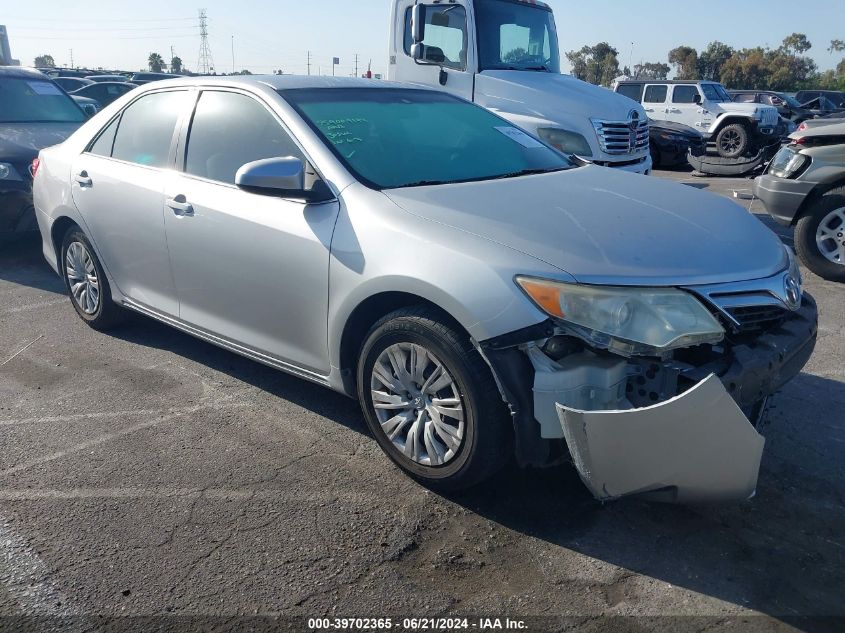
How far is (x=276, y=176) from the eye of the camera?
336cm

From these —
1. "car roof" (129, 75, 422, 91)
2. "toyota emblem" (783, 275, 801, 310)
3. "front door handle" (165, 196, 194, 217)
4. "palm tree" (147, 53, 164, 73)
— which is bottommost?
"palm tree" (147, 53, 164, 73)

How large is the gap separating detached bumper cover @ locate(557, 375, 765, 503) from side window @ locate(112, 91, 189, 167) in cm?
293

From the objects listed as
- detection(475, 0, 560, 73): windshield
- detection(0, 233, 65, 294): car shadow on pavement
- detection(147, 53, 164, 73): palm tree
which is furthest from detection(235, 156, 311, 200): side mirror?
detection(147, 53, 164, 73): palm tree

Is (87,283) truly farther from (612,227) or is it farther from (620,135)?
(620,135)

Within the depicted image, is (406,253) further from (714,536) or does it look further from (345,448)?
(714,536)

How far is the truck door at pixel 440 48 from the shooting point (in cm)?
877

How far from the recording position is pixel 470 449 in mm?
3002

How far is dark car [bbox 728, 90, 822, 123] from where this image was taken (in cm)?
2214

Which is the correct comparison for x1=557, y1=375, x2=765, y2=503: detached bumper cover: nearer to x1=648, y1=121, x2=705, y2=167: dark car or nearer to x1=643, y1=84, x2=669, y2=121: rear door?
x1=648, y1=121, x2=705, y2=167: dark car

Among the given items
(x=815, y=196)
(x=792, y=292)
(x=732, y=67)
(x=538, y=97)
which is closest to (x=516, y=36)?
(x=538, y=97)

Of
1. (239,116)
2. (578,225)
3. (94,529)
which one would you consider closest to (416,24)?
(239,116)

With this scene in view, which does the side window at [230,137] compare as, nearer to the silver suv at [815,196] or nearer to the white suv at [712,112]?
the silver suv at [815,196]

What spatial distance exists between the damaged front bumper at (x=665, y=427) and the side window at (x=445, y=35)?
6.75m

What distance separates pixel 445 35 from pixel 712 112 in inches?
430
